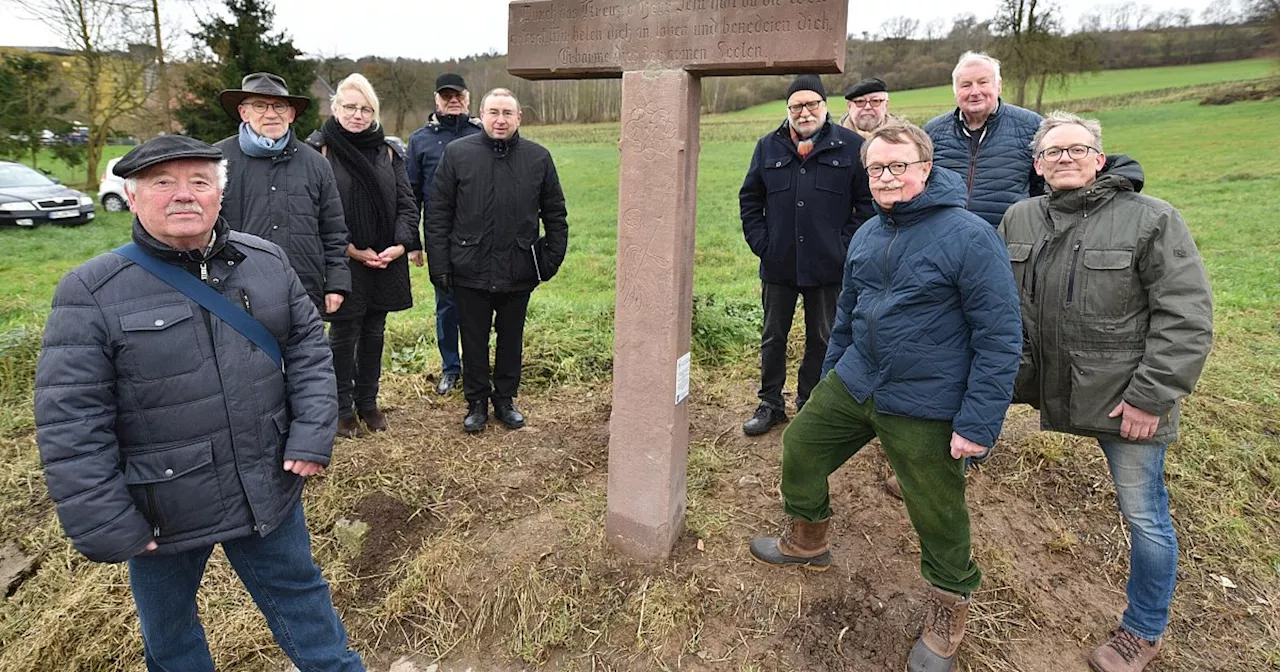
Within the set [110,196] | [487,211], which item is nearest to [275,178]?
[487,211]

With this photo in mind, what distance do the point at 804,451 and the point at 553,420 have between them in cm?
244

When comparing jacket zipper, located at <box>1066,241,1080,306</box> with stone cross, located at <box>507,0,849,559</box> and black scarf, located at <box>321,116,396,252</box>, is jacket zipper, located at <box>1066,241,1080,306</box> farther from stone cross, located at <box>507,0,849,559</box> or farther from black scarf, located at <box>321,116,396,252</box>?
black scarf, located at <box>321,116,396,252</box>

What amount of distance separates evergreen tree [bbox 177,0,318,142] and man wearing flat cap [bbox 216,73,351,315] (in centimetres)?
1861

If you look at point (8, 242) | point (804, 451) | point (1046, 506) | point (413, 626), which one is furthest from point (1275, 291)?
point (8, 242)

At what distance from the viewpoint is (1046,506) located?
12.6 feet

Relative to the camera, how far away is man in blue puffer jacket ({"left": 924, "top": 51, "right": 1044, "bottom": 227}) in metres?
3.53

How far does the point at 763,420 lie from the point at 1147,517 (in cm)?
227

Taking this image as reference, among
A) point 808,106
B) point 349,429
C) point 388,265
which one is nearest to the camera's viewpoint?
point 808,106

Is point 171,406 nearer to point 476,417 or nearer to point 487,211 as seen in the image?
point 487,211

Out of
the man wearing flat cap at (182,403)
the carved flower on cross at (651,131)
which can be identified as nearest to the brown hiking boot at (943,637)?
the carved flower on cross at (651,131)

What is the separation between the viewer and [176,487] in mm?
2062

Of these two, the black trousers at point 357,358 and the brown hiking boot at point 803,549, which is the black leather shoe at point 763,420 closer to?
the brown hiking boot at point 803,549

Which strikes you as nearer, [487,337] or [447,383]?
[487,337]

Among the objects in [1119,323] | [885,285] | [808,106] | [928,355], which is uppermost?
[808,106]
